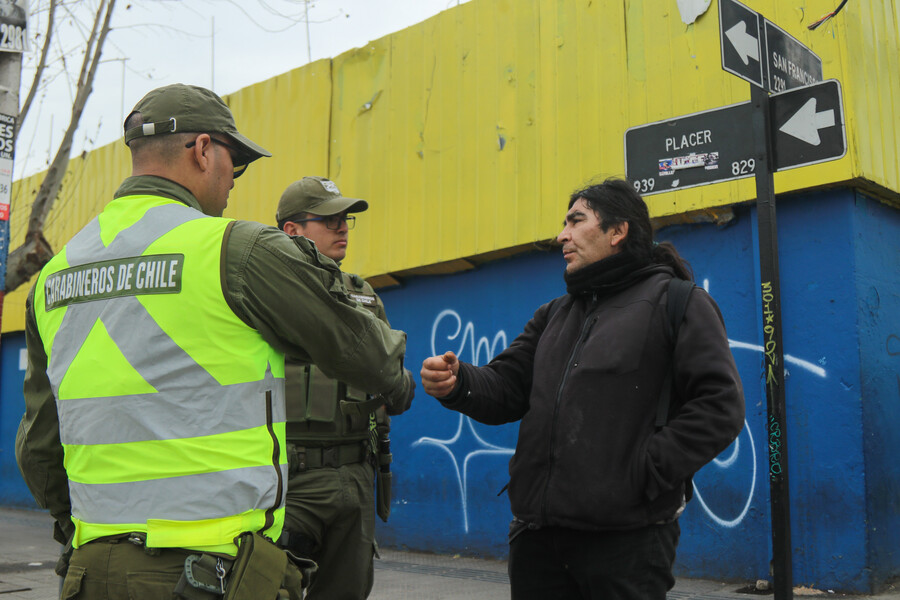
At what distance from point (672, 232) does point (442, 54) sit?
288cm

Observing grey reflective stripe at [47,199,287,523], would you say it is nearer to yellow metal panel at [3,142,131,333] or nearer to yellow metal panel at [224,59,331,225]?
Answer: yellow metal panel at [224,59,331,225]

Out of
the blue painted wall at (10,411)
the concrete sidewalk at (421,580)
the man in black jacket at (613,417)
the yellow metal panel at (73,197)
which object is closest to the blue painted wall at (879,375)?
the concrete sidewalk at (421,580)

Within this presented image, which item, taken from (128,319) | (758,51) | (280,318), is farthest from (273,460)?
(758,51)

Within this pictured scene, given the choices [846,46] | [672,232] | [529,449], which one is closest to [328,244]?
[529,449]

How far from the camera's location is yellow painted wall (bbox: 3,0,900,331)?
5930 mm

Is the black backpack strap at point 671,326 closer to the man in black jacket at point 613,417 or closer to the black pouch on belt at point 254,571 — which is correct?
the man in black jacket at point 613,417

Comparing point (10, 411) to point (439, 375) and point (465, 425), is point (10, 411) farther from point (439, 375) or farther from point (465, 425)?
point (439, 375)

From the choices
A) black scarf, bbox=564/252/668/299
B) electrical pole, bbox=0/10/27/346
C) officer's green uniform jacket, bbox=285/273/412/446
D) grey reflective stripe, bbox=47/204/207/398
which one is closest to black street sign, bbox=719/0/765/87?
black scarf, bbox=564/252/668/299

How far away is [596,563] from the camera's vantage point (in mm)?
2711

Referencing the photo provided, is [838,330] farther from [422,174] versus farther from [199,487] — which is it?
[199,487]

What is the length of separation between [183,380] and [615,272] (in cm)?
157

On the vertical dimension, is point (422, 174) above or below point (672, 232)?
above

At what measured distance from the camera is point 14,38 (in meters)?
5.97

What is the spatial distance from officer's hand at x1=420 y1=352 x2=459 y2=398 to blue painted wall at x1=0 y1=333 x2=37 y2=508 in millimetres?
11302
